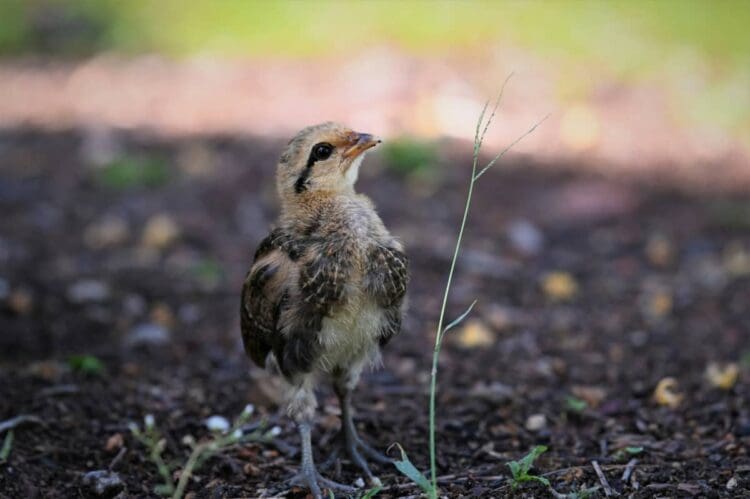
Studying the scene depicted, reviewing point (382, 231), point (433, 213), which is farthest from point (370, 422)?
point (433, 213)

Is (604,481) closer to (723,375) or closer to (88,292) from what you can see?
(723,375)

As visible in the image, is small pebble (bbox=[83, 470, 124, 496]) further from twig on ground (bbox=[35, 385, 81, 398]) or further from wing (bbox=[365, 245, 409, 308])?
wing (bbox=[365, 245, 409, 308])

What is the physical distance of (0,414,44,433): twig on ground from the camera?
13.2 ft

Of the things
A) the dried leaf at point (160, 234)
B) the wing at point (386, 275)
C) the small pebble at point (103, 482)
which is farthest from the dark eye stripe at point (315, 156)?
the dried leaf at point (160, 234)

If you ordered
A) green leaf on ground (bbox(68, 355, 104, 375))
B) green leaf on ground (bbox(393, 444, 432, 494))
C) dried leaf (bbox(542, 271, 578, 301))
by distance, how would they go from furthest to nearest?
dried leaf (bbox(542, 271, 578, 301))
green leaf on ground (bbox(68, 355, 104, 375))
green leaf on ground (bbox(393, 444, 432, 494))

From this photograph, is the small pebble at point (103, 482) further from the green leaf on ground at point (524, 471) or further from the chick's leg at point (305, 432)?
the green leaf on ground at point (524, 471)

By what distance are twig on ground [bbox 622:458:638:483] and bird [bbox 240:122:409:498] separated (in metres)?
0.96

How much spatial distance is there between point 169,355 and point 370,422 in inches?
57.7

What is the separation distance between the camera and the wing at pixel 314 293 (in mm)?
3570

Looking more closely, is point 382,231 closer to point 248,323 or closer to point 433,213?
point 248,323

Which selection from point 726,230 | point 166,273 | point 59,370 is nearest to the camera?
point 59,370

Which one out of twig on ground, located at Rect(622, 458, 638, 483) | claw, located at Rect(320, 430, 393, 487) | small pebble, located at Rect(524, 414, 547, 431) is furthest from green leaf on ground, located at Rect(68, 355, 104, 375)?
twig on ground, located at Rect(622, 458, 638, 483)

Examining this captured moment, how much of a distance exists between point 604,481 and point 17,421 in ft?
8.00

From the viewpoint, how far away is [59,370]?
482 cm
